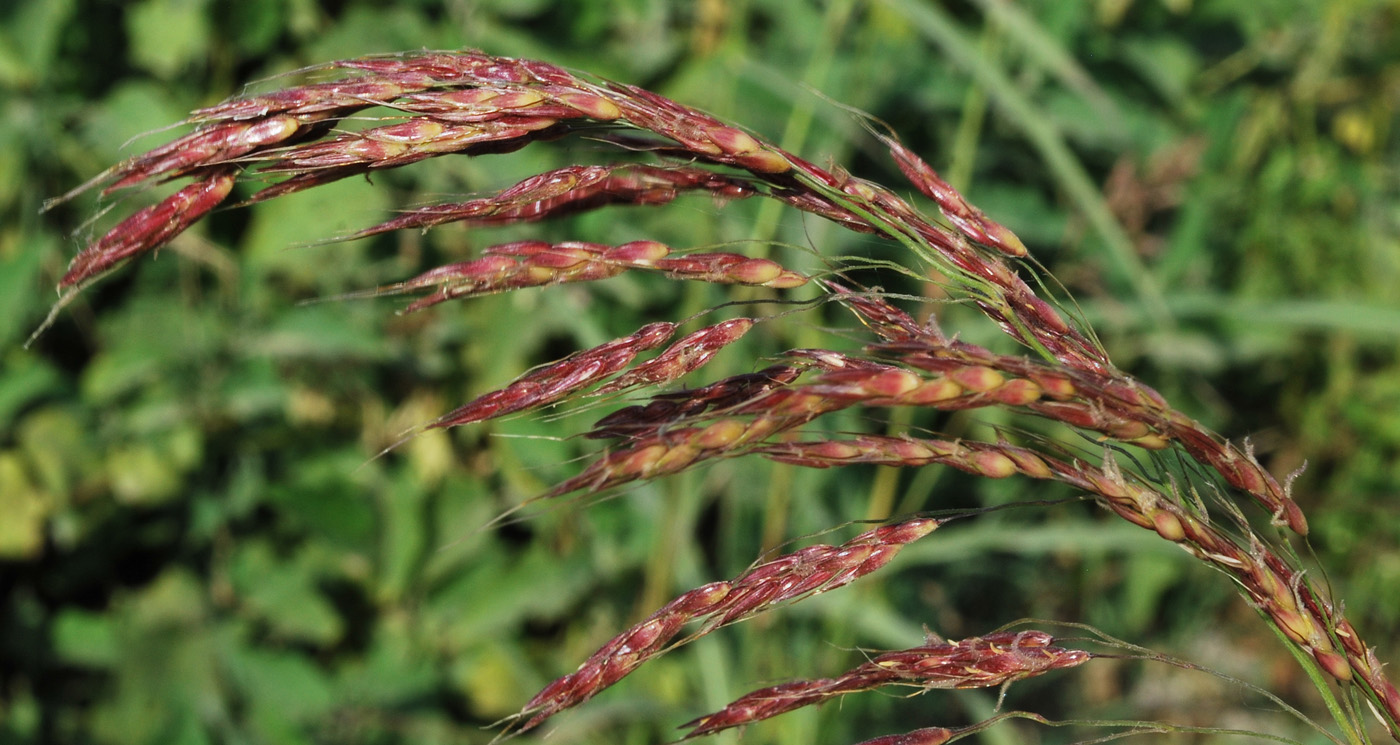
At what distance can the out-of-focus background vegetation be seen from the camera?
1.91 metres

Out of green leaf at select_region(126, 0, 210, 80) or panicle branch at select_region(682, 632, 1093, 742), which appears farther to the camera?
green leaf at select_region(126, 0, 210, 80)

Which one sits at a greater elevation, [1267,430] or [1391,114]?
[1391,114]

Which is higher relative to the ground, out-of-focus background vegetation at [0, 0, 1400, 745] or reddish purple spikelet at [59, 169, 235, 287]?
reddish purple spikelet at [59, 169, 235, 287]

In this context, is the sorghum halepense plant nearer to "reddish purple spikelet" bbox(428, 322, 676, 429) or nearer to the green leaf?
"reddish purple spikelet" bbox(428, 322, 676, 429)

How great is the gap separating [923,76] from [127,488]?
1641 mm

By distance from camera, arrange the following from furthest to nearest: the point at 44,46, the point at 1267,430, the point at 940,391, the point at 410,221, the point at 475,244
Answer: the point at 1267,430 < the point at 475,244 < the point at 44,46 < the point at 410,221 < the point at 940,391

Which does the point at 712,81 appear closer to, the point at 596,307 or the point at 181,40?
the point at 596,307

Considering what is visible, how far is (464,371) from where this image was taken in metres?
2.21

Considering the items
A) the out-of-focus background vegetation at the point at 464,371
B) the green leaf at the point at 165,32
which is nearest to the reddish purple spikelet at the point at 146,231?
the out-of-focus background vegetation at the point at 464,371

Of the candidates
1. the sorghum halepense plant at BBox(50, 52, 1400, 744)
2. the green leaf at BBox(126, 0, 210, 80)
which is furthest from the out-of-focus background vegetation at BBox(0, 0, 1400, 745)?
the sorghum halepense plant at BBox(50, 52, 1400, 744)

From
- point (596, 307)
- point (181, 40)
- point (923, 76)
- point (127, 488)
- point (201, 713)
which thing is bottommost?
point (201, 713)

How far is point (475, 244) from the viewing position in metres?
2.12

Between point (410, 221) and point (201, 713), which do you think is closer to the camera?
point (410, 221)

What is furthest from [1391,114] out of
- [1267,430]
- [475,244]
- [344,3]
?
[344,3]
